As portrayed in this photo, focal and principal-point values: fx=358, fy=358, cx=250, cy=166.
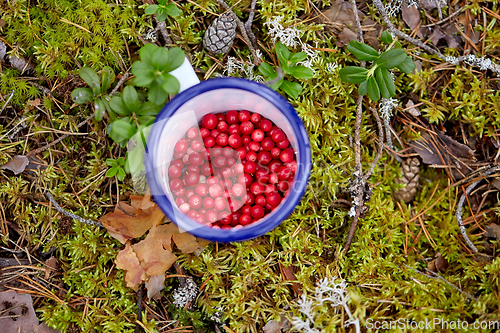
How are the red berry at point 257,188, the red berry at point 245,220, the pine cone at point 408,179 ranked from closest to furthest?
the red berry at point 245,220 < the red berry at point 257,188 < the pine cone at point 408,179

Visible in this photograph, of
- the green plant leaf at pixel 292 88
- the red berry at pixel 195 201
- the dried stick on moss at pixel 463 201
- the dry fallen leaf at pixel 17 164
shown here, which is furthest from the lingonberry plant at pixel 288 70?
the dry fallen leaf at pixel 17 164

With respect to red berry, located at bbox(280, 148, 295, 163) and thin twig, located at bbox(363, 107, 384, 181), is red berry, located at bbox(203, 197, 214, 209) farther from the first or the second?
thin twig, located at bbox(363, 107, 384, 181)

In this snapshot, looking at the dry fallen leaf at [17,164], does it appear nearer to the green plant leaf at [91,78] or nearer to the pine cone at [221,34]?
the green plant leaf at [91,78]

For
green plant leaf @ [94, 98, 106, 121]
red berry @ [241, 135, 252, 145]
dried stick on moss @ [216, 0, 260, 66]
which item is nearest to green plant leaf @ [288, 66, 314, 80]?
dried stick on moss @ [216, 0, 260, 66]

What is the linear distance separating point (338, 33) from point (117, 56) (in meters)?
1.86

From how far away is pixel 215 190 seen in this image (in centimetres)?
266

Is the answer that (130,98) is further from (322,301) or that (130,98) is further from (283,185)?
(322,301)

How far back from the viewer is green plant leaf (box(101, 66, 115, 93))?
9.01ft

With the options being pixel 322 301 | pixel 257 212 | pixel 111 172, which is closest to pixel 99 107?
pixel 111 172

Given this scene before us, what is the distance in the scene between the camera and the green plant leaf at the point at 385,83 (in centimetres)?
277

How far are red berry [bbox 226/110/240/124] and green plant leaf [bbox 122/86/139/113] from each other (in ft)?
2.23

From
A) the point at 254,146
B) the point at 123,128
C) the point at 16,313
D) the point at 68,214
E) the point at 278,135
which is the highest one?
the point at 123,128

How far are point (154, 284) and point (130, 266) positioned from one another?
24 cm

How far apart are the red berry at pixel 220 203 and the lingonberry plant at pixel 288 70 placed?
0.94m
